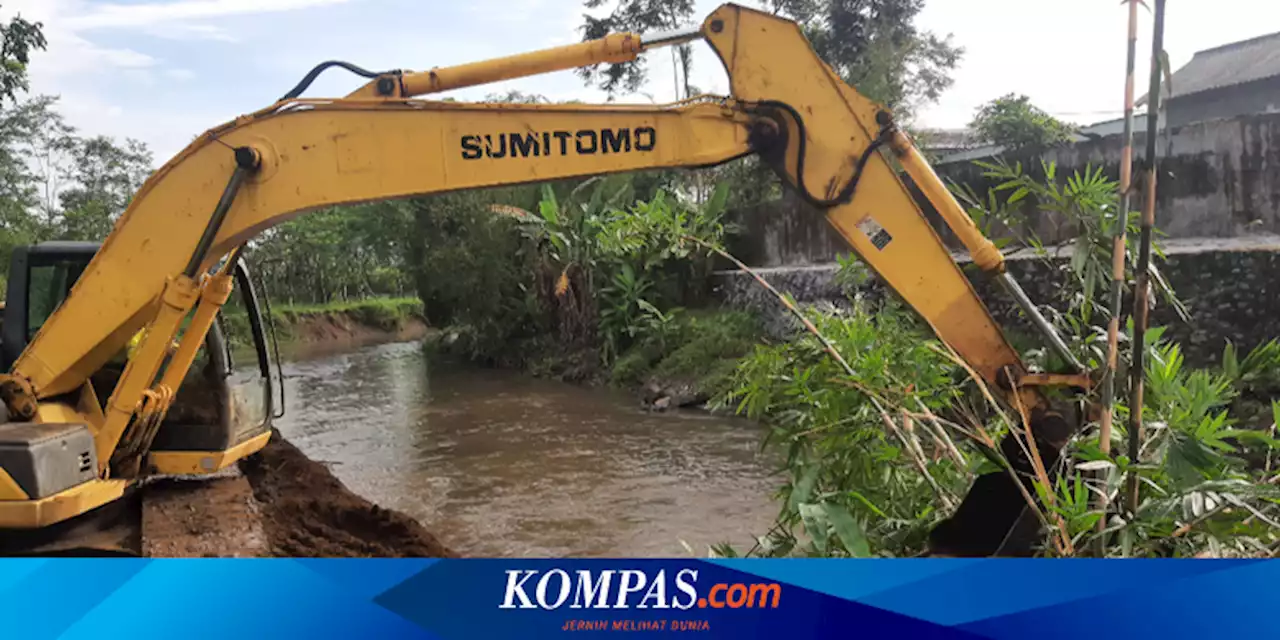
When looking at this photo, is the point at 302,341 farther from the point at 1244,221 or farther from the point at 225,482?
the point at 1244,221

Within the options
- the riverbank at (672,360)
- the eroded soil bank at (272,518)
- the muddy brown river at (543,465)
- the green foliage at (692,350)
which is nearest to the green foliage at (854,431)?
the muddy brown river at (543,465)

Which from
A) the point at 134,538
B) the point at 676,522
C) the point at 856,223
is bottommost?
the point at 676,522

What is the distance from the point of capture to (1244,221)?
849cm

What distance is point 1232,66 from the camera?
13.8 m

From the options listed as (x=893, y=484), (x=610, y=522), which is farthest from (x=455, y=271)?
(x=893, y=484)

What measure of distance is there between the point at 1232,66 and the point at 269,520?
16099mm

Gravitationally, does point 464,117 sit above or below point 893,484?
above

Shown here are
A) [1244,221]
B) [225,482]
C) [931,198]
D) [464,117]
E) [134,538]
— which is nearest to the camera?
[931,198]

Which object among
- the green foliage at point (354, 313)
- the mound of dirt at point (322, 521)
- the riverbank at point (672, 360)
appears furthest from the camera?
the green foliage at point (354, 313)

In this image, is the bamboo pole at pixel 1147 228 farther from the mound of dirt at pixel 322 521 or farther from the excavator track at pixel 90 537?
the excavator track at pixel 90 537

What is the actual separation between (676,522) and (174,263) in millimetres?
3609

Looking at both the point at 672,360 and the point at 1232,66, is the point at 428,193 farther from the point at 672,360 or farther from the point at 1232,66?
the point at 1232,66

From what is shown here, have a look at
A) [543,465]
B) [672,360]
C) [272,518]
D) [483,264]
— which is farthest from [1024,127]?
[272,518]

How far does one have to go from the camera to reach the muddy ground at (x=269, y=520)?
12.8 ft
